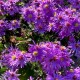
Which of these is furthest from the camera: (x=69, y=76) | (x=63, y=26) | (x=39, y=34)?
(x=39, y=34)

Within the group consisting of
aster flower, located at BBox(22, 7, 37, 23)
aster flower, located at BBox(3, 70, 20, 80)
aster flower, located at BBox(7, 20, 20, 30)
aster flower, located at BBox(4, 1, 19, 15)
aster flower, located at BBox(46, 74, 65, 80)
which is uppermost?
aster flower, located at BBox(4, 1, 19, 15)

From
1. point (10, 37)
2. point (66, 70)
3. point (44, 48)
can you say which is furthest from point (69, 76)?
point (10, 37)

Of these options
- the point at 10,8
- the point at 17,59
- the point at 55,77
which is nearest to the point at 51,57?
the point at 55,77

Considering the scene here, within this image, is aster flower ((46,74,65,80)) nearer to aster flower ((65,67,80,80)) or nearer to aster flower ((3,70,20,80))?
aster flower ((65,67,80,80))

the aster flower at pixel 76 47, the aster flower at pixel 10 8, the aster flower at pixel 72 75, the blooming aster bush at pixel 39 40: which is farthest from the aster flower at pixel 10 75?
the aster flower at pixel 10 8

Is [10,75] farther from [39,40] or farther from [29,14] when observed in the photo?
[29,14]

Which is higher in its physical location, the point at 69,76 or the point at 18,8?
the point at 18,8

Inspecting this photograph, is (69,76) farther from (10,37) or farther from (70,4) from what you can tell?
(70,4)

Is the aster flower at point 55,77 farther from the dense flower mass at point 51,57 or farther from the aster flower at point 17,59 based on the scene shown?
the aster flower at point 17,59

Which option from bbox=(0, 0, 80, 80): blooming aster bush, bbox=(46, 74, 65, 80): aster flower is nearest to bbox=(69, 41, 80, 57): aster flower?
bbox=(0, 0, 80, 80): blooming aster bush
